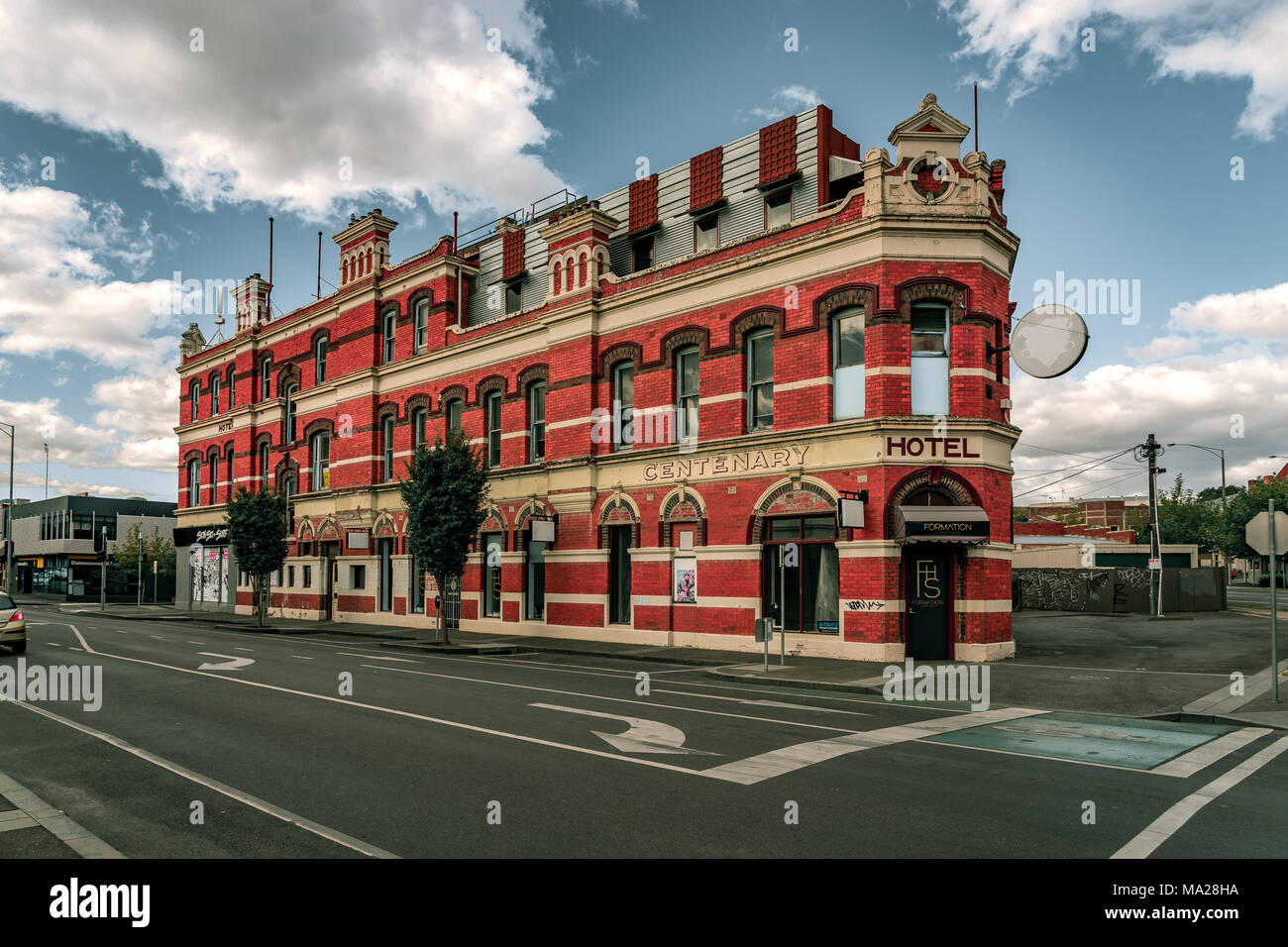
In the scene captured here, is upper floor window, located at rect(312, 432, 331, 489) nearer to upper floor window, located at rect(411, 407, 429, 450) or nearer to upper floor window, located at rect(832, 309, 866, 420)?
upper floor window, located at rect(411, 407, 429, 450)

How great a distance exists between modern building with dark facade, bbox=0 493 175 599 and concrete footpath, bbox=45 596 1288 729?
154 feet

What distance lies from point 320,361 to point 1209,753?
36226mm

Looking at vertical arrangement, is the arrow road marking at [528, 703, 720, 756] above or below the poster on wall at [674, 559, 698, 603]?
below

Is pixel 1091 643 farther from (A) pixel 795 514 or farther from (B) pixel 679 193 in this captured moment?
(B) pixel 679 193

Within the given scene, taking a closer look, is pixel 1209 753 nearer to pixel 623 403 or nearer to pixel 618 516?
pixel 618 516

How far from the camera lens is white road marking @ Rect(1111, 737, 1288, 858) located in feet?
20.1

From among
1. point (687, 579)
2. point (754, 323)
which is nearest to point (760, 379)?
point (754, 323)

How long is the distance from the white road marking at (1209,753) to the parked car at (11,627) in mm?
21199

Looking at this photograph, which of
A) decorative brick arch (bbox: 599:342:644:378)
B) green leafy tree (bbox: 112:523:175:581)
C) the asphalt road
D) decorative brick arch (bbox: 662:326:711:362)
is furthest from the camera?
green leafy tree (bbox: 112:523:175:581)

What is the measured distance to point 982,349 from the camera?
63.0 ft

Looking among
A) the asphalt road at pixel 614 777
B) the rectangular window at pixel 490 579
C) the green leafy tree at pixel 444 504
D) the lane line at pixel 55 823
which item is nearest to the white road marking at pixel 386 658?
A: the green leafy tree at pixel 444 504

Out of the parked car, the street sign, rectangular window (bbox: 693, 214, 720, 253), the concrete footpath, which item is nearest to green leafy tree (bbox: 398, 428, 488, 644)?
the concrete footpath

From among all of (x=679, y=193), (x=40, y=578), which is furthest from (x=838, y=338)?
(x=40, y=578)
